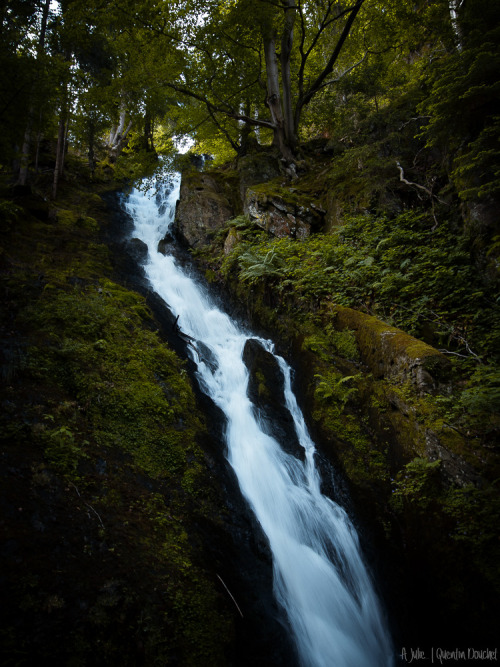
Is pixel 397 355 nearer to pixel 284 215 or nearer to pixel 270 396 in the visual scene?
pixel 270 396

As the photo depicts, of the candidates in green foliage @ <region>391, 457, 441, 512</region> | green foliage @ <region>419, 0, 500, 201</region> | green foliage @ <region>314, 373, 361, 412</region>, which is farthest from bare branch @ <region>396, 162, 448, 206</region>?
green foliage @ <region>391, 457, 441, 512</region>

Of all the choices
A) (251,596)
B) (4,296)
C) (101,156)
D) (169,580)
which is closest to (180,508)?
(169,580)

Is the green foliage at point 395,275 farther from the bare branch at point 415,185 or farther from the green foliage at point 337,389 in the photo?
the green foliage at point 337,389

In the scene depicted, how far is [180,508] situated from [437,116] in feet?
24.6

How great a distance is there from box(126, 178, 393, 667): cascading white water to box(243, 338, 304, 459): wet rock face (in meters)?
0.13

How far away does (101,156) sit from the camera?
765 inches

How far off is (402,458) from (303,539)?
1.95 metres

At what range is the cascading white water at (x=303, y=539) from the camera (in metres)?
3.67

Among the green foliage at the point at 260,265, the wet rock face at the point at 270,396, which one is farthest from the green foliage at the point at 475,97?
the wet rock face at the point at 270,396

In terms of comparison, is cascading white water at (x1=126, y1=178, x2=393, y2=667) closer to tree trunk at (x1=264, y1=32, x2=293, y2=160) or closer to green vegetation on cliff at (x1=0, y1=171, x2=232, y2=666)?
green vegetation on cliff at (x1=0, y1=171, x2=232, y2=666)

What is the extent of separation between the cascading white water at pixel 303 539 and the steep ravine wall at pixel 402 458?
1.14 feet

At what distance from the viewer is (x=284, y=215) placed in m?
10.4

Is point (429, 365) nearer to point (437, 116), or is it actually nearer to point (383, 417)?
point (383, 417)

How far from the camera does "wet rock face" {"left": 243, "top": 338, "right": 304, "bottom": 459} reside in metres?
5.81
